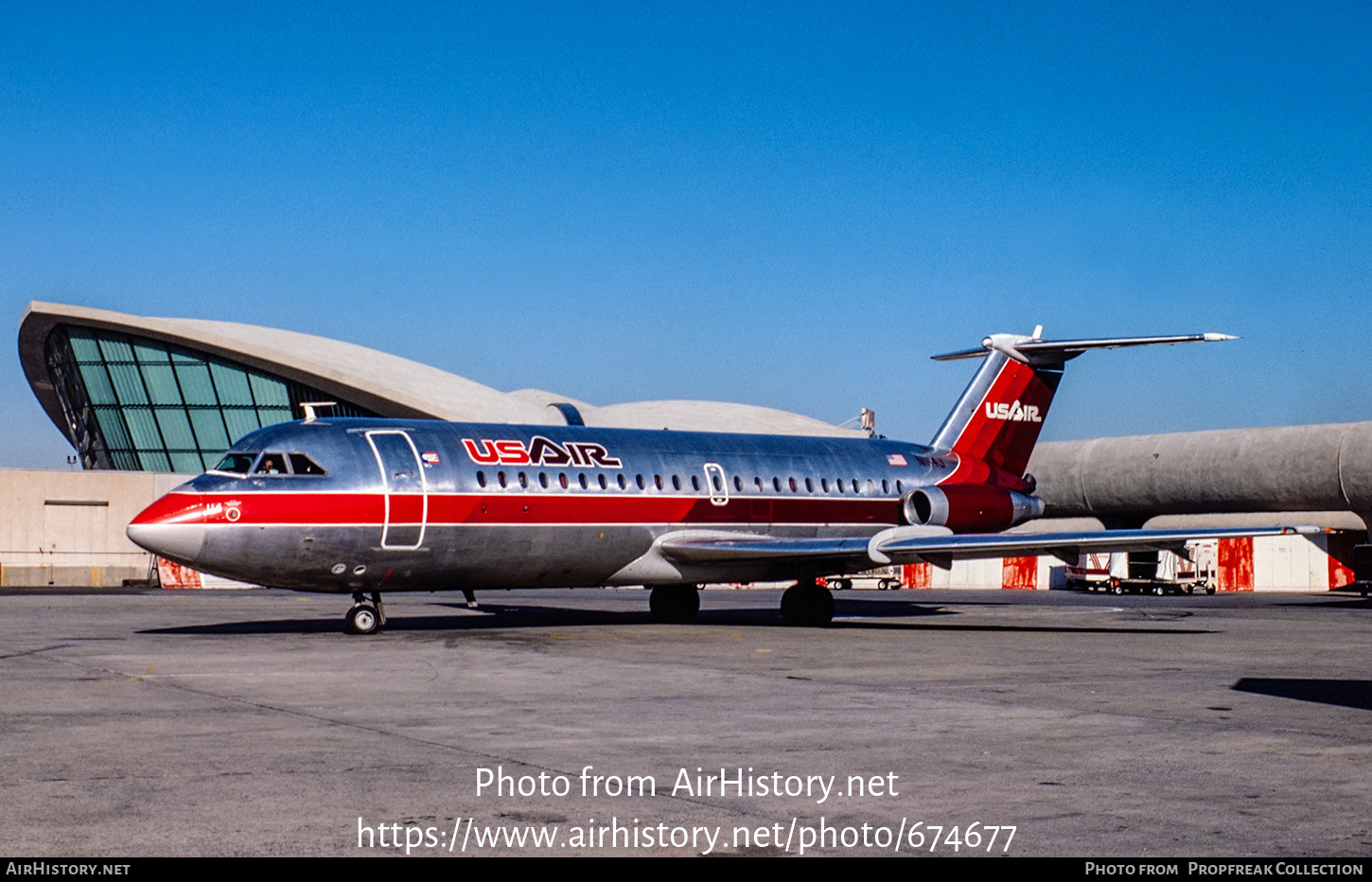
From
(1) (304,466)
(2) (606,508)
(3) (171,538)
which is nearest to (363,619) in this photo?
(1) (304,466)

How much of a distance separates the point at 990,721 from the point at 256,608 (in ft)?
91.1

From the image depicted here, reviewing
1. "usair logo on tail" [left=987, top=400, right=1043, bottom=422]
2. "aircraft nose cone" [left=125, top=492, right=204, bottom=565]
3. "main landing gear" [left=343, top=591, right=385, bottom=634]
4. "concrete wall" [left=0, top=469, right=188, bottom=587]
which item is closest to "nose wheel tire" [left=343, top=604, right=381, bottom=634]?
"main landing gear" [left=343, top=591, right=385, bottom=634]

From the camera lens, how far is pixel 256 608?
3697 cm

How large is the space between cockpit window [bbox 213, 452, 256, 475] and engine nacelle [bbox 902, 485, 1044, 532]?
624 inches

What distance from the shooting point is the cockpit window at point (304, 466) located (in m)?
24.7

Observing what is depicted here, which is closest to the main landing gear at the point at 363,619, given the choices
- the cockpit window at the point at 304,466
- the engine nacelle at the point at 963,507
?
the cockpit window at the point at 304,466

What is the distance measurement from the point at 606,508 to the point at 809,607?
570cm

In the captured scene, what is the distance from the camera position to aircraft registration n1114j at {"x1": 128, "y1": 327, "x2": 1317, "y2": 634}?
2423 centimetres

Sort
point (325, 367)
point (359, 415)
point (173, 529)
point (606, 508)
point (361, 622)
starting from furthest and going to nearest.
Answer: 1. point (325, 367)
2. point (359, 415)
3. point (606, 508)
4. point (361, 622)
5. point (173, 529)

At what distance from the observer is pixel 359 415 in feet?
259

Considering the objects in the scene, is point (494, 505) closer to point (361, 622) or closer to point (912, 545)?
point (361, 622)

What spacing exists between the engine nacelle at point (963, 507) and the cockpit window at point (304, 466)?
14.8 m

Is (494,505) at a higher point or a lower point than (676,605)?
higher
